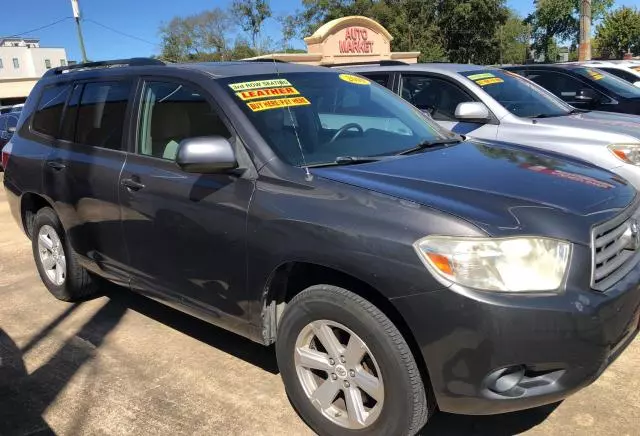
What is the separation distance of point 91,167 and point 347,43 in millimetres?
18124

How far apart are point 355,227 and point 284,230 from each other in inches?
15.8

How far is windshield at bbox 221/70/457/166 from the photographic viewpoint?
319 centimetres

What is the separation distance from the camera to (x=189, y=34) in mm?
56625

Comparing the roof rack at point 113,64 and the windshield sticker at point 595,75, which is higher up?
the roof rack at point 113,64

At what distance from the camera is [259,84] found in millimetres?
3471

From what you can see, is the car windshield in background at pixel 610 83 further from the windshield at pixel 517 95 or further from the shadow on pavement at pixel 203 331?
the shadow on pavement at pixel 203 331

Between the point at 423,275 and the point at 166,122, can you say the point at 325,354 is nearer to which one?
the point at 423,275

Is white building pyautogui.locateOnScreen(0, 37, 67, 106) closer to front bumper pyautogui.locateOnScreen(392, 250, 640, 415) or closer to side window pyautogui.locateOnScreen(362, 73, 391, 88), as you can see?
side window pyautogui.locateOnScreen(362, 73, 391, 88)

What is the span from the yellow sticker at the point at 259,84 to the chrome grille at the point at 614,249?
6.36 ft

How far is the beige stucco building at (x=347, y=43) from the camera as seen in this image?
19.7 metres

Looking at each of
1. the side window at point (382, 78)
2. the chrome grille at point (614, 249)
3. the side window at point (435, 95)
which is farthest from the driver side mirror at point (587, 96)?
the chrome grille at point (614, 249)

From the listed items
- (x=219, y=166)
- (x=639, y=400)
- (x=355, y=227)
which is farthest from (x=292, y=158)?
(x=639, y=400)

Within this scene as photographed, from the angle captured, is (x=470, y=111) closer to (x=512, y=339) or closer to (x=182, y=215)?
(x=182, y=215)

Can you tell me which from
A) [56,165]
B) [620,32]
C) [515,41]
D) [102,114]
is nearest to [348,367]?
[102,114]
